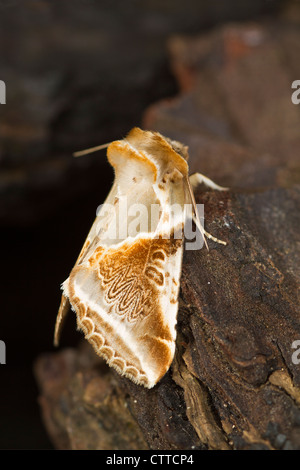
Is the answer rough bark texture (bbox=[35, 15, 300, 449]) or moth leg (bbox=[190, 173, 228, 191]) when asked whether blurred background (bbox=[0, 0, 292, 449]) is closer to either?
rough bark texture (bbox=[35, 15, 300, 449])

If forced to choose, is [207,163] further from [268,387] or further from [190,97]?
[268,387]

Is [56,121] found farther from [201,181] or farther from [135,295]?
[135,295]

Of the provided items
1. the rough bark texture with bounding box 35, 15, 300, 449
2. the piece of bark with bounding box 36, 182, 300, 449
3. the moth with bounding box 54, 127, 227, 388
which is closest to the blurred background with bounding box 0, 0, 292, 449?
the rough bark texture with bounding box 35, 15, 300, 449

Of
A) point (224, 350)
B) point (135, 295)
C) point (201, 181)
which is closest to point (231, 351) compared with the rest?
point (224, 350)

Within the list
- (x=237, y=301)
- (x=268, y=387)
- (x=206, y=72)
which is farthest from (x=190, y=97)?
(x=268, y=387)

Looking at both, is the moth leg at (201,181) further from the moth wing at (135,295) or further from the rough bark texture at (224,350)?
the moth wing at (135,295)

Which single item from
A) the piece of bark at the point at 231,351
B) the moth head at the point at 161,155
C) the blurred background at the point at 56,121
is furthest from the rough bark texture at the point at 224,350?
the blurred background at the point at 56,121
